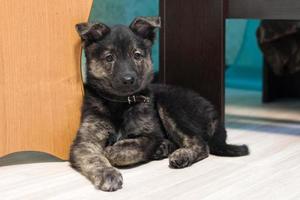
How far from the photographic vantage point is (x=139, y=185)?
1866mm

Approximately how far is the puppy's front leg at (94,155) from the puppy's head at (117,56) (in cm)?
15

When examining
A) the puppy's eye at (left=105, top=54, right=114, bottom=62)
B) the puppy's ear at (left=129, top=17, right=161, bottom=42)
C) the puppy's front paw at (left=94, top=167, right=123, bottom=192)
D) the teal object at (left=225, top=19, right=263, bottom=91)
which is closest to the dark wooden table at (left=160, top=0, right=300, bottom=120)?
the puppy's ear at (left=129, top=17, right=161, bottom=42)

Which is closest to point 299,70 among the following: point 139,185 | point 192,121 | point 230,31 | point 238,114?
point 238,114

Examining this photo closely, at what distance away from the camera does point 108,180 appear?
5.96 ft

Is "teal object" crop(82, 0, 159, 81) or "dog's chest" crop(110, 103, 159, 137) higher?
"teal object" crop(82, 0, 159, 81)

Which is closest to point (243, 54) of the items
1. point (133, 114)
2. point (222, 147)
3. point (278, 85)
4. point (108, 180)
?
point (278, 85)

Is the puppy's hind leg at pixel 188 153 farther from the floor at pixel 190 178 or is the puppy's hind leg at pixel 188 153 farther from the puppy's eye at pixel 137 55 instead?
the puppy's eye at pixel 137 55

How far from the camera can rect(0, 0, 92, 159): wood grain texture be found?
6.77ft

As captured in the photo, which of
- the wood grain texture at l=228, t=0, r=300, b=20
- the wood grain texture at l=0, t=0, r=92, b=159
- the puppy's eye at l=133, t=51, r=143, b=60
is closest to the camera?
the wood grain texture at l=0, t=0, r=92, b=159

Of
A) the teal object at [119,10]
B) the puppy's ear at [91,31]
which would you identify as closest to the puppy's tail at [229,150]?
the puppy's ear at [91,31]

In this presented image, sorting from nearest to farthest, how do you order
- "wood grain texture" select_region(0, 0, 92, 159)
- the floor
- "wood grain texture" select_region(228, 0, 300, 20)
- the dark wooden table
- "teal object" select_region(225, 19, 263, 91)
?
the floor
"wood grain texture" select_region(0, 0, 92, 159)
"wood grain texture" select_region(228, 0, 300, 20)
the dark wooden table
"teal object" select_region(225, 19, 263, 91)

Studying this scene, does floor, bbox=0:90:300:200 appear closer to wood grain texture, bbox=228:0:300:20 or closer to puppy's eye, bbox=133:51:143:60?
puppy's eye, bbox=133:51:143:60


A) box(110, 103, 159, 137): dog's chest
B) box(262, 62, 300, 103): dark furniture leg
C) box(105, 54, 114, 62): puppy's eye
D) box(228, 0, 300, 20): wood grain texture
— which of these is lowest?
box(262, 62, 300, 103): dark furniture leg

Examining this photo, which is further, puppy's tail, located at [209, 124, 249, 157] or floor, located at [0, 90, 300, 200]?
puppy's tail, located at [209, 124, 249, 157]
